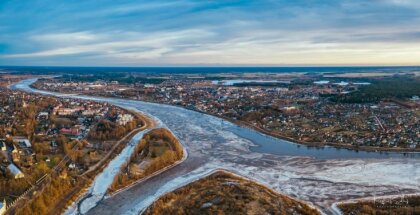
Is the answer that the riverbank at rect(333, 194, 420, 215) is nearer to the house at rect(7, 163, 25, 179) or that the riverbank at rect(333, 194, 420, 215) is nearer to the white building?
the house at rect(7, 163, 25, 179)

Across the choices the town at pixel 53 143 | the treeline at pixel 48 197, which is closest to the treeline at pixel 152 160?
the town at pixel 53 143

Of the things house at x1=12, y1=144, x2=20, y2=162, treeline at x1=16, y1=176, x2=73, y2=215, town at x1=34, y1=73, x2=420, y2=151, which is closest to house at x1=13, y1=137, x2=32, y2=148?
house at x1=12, y1=144, x2=20, y2=162

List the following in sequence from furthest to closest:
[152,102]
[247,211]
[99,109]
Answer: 1. [152,102]
2. [99,109]
3. [247,211]

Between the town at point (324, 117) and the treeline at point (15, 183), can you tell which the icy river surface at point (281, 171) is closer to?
the town at point (324, 117)

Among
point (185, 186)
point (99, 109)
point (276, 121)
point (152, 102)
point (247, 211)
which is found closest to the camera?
point (247, 211)

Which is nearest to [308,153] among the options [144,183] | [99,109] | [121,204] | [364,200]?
[364,200]

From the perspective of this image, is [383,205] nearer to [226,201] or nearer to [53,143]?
[226,201]

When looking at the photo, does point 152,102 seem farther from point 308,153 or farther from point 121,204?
point 121,204
